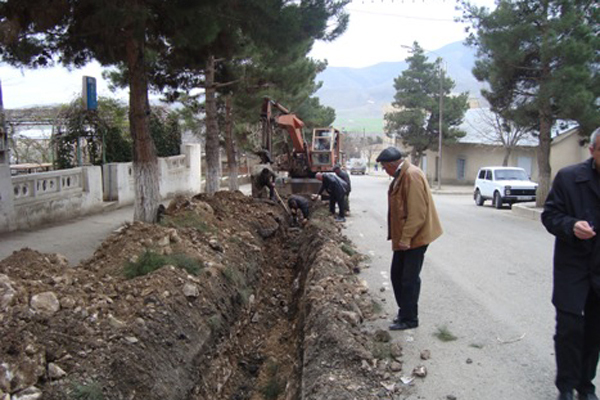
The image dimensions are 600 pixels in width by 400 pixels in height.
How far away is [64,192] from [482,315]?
9822mm

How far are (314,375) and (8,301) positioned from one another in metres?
2.43

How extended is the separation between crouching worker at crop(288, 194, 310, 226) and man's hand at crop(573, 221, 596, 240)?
9805 mm

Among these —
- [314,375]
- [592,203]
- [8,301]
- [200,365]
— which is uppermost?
[592,203]

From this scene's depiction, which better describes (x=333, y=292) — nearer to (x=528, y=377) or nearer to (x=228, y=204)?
(x=528, y=377)

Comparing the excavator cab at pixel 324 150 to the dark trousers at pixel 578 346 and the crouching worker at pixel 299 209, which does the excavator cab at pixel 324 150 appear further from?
the dark trousers at pixel 578 346

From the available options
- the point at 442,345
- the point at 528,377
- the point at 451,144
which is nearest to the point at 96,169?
the point at 442,345

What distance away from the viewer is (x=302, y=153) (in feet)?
63.5

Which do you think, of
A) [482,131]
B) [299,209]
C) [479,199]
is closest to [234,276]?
[299,209]

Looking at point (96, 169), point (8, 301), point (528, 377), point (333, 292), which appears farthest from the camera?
point (96, 169)

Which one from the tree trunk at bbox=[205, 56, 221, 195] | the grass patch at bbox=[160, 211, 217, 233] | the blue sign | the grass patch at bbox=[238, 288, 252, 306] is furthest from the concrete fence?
the grass patch at bbox=[238, 288, 252, 306]

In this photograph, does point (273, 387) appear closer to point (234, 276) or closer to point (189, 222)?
point (234, 276)

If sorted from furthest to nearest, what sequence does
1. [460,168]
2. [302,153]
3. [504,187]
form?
[460,168]
[504,187]
[302,153]

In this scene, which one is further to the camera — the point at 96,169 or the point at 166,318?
the point at 96,169

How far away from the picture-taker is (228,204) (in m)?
11.2
